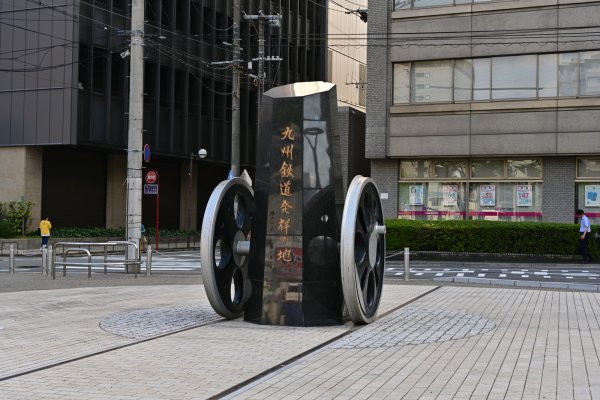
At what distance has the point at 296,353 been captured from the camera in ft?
28.9

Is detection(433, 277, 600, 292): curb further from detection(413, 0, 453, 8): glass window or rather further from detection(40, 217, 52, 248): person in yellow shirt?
detection(40, 217, 52, 248): person in yellow shirt

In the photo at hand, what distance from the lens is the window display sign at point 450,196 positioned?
33031 mm

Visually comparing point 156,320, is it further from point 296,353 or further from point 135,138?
point 135,138

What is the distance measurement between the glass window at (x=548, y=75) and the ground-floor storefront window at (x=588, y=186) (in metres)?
3.02

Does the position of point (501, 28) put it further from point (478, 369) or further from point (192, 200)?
point (478, 369)

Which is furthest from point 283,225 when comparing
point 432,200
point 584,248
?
point 432,200

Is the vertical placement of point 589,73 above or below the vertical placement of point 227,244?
above

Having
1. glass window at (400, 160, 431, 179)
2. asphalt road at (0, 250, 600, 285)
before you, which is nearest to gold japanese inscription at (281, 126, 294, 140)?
asphalt road at (0, 250, 600, 285)

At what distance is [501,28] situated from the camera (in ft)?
105

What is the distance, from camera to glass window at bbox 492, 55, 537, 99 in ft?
104

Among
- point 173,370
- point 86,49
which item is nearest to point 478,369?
point 173,370

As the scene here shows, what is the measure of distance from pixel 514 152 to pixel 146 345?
81.9 ft

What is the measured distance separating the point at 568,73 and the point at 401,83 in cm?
685

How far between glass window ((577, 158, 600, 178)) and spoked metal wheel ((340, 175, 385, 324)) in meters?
21.8
